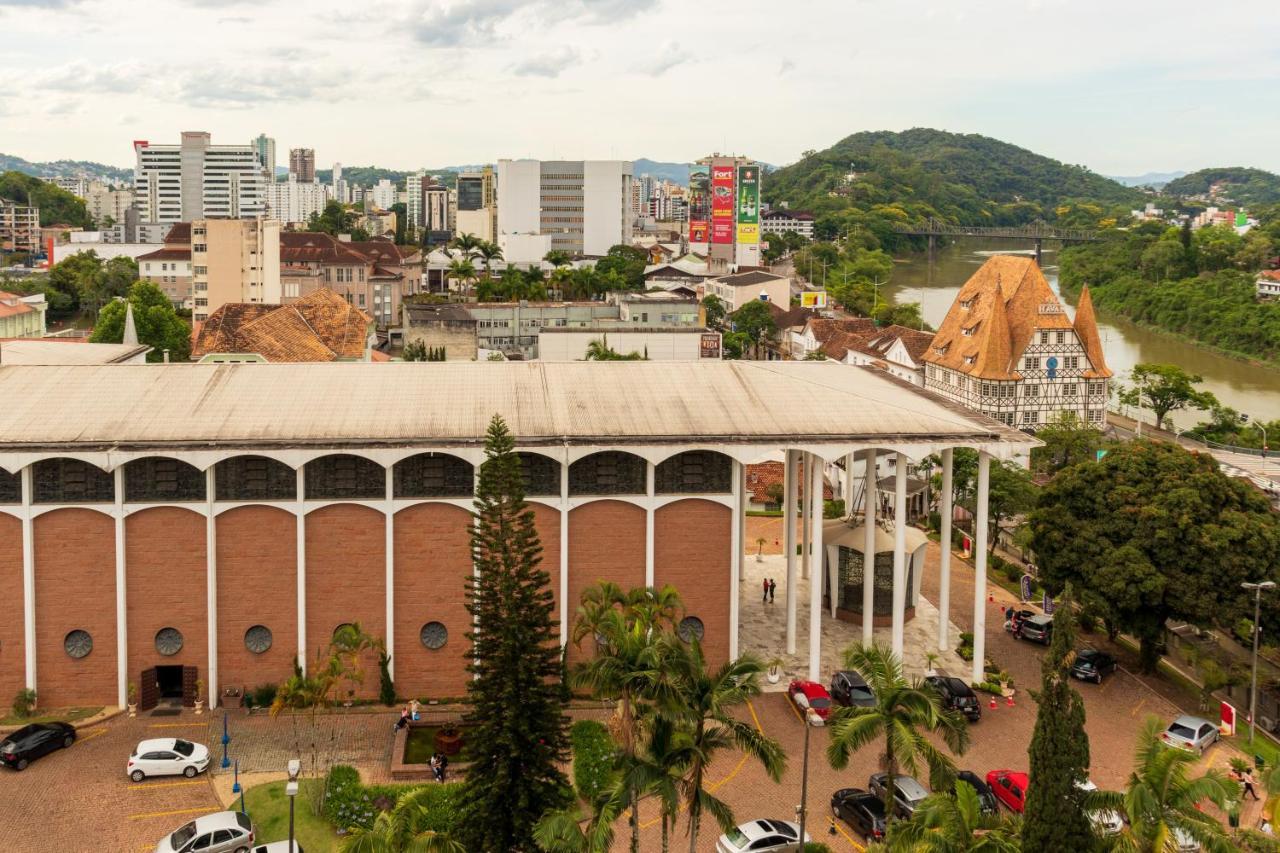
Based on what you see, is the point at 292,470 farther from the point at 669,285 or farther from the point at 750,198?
the point at 750,198

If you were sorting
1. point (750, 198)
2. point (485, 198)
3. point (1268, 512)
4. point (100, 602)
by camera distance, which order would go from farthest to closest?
point (485, 198) < point (750, 198) < point (1268, 512) < point (100, 602)

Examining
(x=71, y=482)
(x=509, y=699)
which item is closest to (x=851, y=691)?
(x=509, y=699)

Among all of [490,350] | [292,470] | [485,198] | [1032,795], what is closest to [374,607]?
[292,470]

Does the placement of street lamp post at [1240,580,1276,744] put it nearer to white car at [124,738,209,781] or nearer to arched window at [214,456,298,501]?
arched window at [214,456,298,501]

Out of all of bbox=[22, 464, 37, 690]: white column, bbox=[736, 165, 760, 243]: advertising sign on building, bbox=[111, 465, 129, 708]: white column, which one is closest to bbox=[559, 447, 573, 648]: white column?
bbox=[111, 465, 129, 708]: white column

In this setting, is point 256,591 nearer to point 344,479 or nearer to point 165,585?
point 165,585

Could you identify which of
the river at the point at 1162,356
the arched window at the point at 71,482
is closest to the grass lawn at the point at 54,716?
the arched window at the point at 71,482
